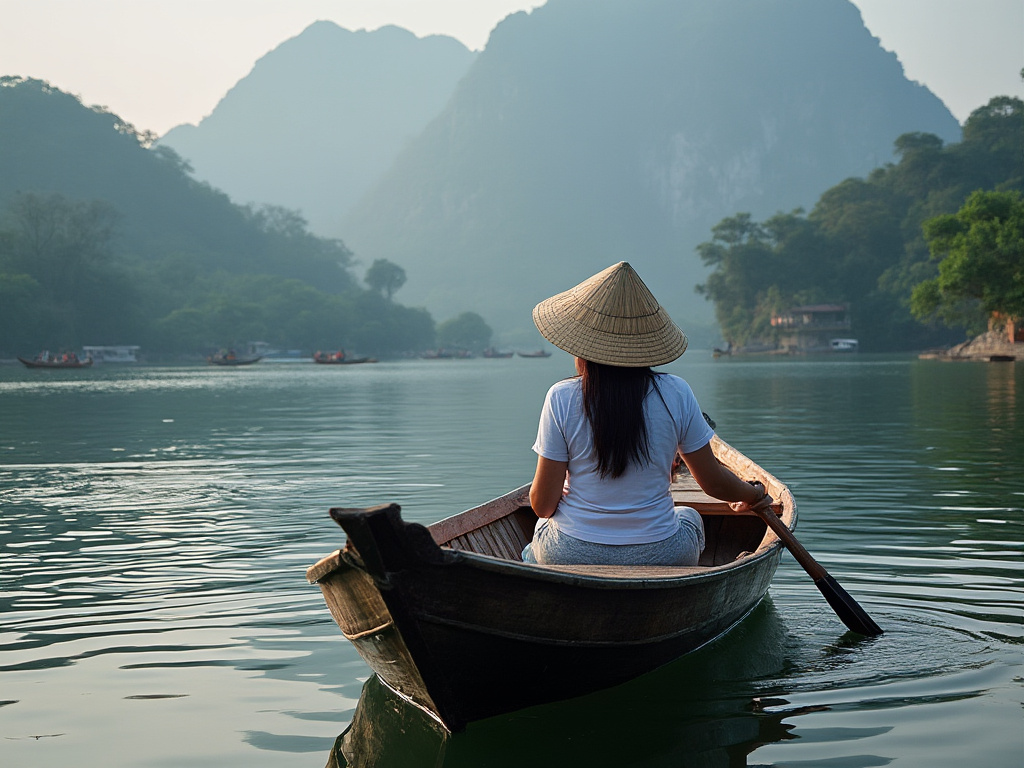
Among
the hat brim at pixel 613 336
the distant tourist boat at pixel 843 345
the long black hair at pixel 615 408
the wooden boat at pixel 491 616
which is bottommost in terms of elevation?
the wooden boat at pixel 491 616

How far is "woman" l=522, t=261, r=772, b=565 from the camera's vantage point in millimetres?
4559

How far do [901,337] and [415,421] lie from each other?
82.3 meters

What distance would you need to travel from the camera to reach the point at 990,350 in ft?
196

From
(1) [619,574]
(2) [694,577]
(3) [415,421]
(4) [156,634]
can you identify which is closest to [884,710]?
(2) [694,577]

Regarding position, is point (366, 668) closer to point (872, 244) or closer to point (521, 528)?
point (521, 528)

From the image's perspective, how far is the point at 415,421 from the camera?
22094mm

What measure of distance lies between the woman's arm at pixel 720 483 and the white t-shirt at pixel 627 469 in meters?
0.09

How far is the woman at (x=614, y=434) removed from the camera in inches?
179

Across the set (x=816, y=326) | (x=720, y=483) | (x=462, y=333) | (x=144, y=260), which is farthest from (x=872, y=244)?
(x=720, y=483)

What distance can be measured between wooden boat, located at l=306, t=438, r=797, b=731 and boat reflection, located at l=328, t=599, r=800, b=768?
0.12 m

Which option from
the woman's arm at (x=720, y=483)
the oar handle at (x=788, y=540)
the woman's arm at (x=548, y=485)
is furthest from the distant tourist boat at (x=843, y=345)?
the woman's arm at (x=548, y=485)

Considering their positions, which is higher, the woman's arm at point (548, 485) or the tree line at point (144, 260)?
the tree line at point (144, 260)

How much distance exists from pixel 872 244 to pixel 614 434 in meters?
103

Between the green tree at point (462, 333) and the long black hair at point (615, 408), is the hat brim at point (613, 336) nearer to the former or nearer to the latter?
the long black hair at point (615, 408)
